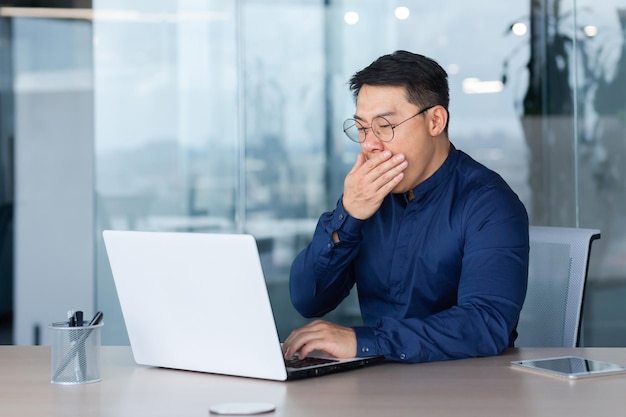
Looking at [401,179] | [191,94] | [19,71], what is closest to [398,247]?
[401,179]

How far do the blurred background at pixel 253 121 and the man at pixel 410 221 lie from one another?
6.76ft

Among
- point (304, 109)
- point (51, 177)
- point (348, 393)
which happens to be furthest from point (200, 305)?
point (51, 177)

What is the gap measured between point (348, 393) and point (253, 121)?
3.10 m

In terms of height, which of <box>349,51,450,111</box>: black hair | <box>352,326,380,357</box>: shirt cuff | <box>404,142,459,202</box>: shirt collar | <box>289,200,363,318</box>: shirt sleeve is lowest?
<box>352,326,380,357</box>: shirt cuff

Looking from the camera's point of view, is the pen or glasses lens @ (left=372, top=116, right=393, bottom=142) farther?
glasses lens @ (left=372, top=116, right=393, bottom=142)

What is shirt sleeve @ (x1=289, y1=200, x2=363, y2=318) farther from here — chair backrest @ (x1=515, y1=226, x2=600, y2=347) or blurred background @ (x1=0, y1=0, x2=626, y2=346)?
blurred background @ (x1=0, y1=0, x2=626, y2=346)

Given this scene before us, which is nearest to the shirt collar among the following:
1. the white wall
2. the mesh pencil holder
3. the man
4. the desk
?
the man

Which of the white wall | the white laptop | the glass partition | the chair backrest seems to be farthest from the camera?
the white wall

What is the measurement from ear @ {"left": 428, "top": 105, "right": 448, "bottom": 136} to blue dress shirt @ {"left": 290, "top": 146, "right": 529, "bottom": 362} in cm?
9

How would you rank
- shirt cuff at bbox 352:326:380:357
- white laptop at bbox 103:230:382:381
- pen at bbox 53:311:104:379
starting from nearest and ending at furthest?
white laptop at bbox 103:230:382:381, pen at bbox 53:311:104:379, shirt cuff at bbox 352:326:380:357

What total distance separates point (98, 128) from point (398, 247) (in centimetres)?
276

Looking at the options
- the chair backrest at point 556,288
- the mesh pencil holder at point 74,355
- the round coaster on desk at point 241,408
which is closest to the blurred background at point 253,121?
the chair backrest at point 556,288

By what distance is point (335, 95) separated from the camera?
15.1 ft

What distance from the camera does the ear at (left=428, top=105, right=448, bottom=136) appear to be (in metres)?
2.47
